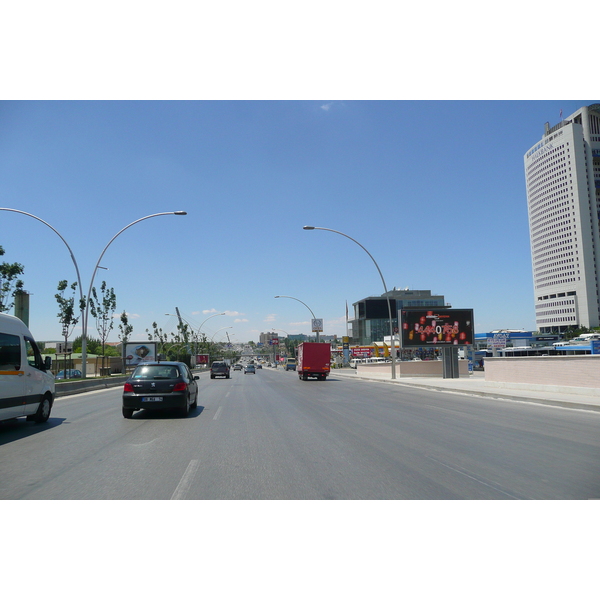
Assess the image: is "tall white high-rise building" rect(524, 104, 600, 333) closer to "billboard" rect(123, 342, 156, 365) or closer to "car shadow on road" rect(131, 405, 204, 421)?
"billboard" rect(123, 342, 156, 365)

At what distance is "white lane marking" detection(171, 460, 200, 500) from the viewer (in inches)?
230

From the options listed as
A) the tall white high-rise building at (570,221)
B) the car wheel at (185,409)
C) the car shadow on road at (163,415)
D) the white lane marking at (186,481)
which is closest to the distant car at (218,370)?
the car shadow on road at (163,415)

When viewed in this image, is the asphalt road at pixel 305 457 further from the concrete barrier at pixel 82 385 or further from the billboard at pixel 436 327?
the billboard at pixel 436 327

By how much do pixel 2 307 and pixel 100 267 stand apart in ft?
20.1

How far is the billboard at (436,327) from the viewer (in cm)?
3662

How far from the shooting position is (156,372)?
14.2 m

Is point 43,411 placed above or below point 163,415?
above

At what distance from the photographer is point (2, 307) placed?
98.4 feet

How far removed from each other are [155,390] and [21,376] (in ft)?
11.3

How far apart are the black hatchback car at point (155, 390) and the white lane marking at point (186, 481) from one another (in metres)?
6.42

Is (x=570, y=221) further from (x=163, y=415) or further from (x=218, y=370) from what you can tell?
(x=163, y=415)

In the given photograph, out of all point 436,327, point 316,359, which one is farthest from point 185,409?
point 316,359

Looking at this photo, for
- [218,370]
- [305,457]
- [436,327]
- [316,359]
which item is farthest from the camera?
[218,370]

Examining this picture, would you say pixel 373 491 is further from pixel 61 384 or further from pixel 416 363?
pixel 416 363
